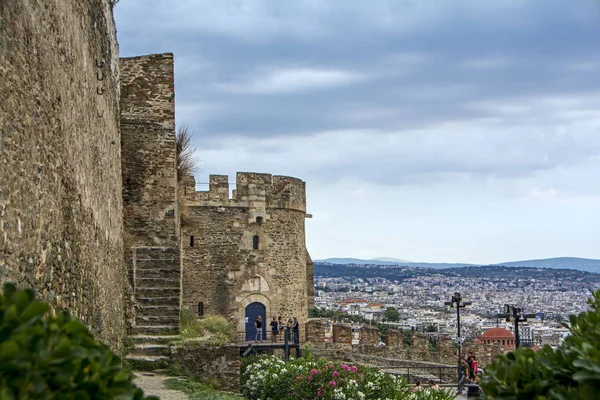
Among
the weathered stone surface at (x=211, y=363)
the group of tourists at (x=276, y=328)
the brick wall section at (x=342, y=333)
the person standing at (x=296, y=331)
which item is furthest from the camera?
the brick wall section at (x=342, y=333)

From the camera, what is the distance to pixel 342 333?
28047 millimetres

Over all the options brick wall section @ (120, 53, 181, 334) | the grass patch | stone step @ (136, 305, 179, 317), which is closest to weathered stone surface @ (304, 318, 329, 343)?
brick wall section @ (120, 53, 181, 334)

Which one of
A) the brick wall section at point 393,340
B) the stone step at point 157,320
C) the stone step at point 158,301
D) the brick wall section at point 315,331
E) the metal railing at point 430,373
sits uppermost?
the stone step at point 158,301

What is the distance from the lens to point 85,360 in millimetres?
3246

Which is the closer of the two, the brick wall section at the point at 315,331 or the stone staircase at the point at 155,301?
the stone staircase at the point at 155,301

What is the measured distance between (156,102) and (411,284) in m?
111

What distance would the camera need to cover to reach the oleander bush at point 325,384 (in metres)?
12.7

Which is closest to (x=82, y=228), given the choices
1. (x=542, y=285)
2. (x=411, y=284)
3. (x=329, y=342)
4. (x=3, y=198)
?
(x=3, y=198)

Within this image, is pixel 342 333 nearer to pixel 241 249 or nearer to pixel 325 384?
pixel 241 249

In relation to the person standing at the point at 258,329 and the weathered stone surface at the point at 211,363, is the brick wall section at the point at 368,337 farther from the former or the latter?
the weathered stone surface at the point at 211,363

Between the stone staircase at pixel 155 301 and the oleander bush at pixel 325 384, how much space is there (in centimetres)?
221

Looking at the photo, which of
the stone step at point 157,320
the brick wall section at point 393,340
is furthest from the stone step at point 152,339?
the brick wall section at point 393,340

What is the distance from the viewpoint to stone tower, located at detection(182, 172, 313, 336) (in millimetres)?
26094

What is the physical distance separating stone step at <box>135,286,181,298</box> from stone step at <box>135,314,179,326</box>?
1.48 ft
